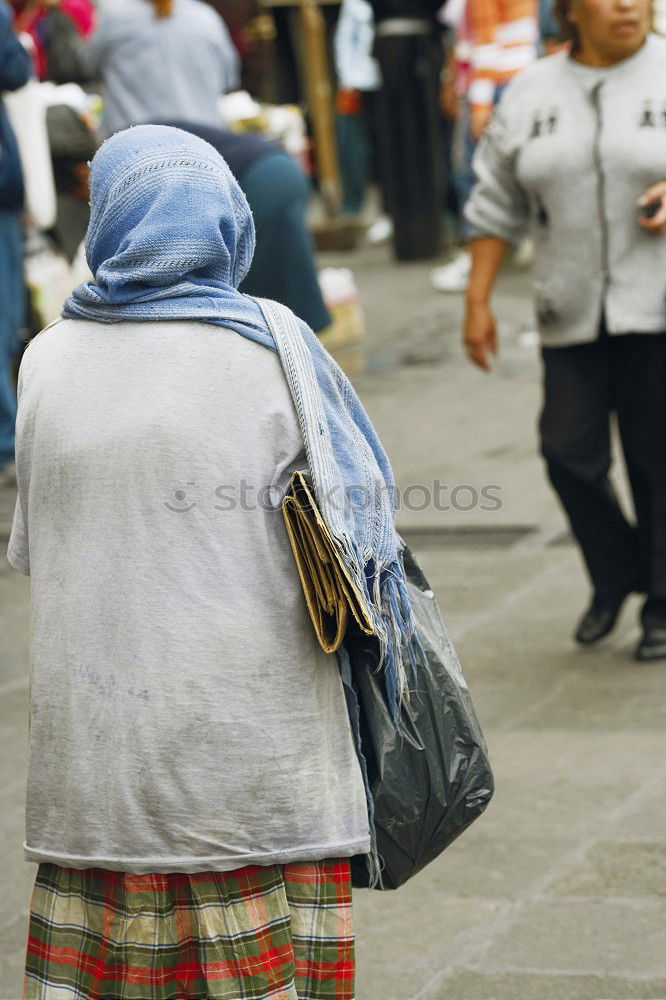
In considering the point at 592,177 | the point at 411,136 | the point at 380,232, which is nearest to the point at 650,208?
the point at 592,177

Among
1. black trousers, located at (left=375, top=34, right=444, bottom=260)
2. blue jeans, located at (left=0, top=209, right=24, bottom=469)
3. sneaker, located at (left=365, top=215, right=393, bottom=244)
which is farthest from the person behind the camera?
sneaker, located at (left=365, top=215, right=393, bottom=244)

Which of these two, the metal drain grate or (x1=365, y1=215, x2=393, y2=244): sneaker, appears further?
(x1=365, y1=215, x2=393, y2=244): sneaker

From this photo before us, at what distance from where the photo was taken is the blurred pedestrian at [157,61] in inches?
328

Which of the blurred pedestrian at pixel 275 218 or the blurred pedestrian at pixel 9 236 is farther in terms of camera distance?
the blurred pedestrian at pixel 9 236

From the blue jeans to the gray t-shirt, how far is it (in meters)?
4.98

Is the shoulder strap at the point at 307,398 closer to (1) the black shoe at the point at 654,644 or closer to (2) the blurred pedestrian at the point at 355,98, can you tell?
(1) the black shoe at the point at 654,644

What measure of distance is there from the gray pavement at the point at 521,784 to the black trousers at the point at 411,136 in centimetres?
520

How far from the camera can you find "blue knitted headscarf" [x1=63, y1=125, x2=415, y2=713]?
96.2 inches

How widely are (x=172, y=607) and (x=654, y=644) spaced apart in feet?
9.60

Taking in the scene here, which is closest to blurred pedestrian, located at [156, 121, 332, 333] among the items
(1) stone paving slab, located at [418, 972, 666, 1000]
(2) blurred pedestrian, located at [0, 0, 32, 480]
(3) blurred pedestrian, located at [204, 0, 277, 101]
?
(2) blurred pedestrian, located at [0, 0, 32, 480]

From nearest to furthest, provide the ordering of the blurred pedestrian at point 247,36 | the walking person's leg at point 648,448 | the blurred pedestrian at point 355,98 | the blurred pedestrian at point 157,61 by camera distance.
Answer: the walking person's leg at point 648,448
the blurred pedestrian at point 157,61
the blurred pedestrian at point 247,36
the blurred pedestrian at point 355,98

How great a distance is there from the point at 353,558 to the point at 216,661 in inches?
9.8

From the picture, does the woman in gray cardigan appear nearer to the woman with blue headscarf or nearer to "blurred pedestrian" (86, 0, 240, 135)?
the woman with blue headscarf

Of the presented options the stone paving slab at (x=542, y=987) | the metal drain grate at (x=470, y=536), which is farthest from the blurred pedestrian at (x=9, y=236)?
the stone paving slab at (x=542, y=987)
